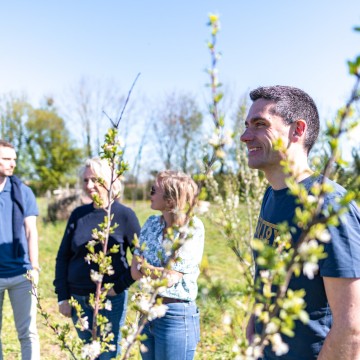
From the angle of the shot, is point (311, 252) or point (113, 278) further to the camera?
point (113, 278)

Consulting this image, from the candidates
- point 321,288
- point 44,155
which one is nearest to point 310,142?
point 321,288

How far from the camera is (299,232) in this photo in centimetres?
147

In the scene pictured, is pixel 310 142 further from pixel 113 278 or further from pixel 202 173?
pixel 113 278

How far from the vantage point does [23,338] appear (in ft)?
11.0

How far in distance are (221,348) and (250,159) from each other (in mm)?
3471

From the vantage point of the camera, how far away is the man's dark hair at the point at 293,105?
1.73 meters

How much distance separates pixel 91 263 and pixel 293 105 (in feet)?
6.31

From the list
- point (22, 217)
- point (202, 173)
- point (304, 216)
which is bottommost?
point (22, 217)

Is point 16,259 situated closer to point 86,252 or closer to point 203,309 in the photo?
point 86,252

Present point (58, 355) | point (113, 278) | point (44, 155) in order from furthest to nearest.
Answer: point (44, 155), point (58, 355), point (113, 278)

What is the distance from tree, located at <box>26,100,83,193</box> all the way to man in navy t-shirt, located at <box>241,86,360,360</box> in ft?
120

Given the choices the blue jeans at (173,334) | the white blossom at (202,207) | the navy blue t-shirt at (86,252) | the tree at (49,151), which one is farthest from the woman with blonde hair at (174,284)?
the tree at (49,151)

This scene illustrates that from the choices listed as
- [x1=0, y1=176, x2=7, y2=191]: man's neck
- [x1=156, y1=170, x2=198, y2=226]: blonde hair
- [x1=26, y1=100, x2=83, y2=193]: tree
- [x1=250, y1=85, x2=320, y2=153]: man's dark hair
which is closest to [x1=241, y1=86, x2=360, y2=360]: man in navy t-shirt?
[x1=250, y1=85, x2=320, y2=153]: man's dark hair

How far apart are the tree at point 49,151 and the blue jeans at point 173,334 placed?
118 ft
